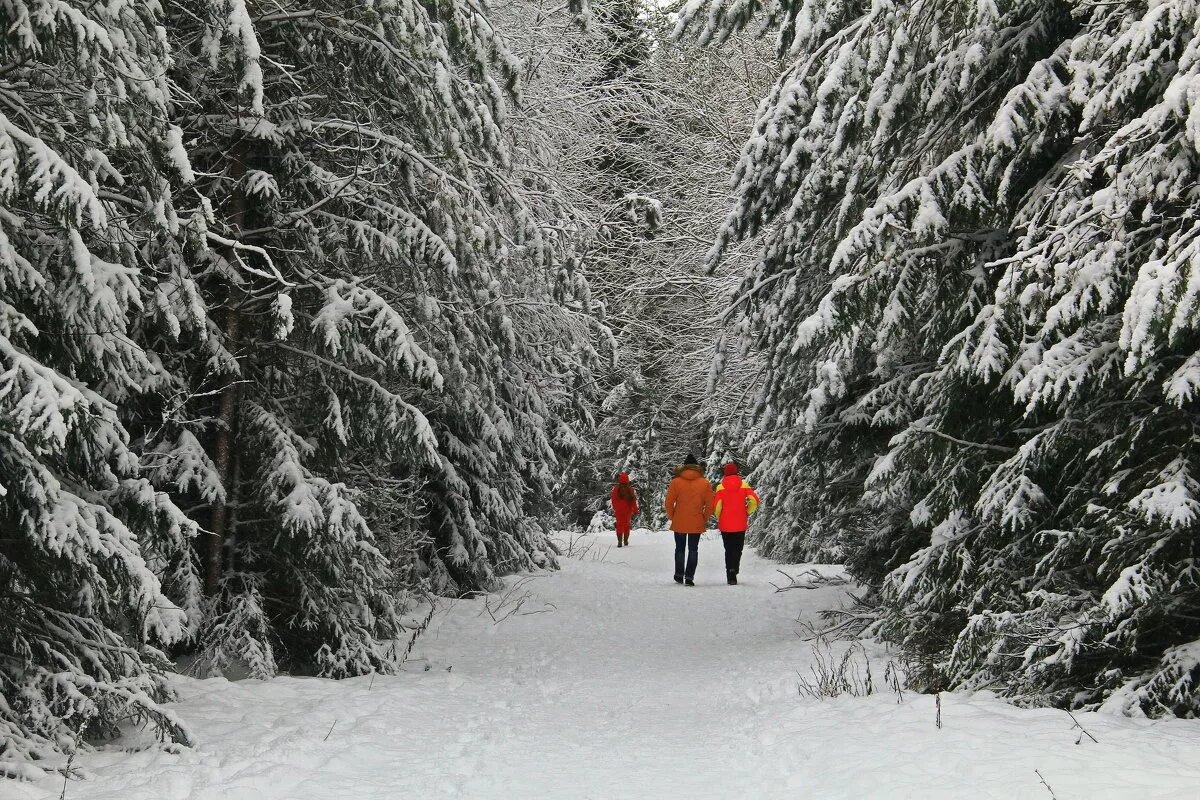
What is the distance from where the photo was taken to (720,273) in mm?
20609

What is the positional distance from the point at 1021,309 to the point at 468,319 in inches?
224

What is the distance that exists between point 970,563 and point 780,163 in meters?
3.83

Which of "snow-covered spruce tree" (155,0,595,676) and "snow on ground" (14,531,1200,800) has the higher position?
"snow-covered spruce tree" (155,0,595,676)

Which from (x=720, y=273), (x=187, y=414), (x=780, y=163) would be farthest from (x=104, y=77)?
(x=720, y=273)

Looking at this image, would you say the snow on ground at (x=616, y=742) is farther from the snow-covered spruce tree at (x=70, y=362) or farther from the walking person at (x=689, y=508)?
the walking person at (x=689, y=508)

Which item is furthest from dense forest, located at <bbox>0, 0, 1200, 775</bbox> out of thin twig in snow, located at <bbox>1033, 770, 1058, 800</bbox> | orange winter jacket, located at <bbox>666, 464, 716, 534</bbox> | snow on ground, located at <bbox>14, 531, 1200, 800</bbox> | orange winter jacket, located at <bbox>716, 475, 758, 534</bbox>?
orange winter jacket, located at <bbox>716, 475, 758, 534</bbox>

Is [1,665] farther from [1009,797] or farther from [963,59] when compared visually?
[963,59]

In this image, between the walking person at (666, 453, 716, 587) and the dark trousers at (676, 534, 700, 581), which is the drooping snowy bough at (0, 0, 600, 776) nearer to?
the walking person at (666, 453, 716, 587)

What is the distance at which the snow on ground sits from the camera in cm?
461

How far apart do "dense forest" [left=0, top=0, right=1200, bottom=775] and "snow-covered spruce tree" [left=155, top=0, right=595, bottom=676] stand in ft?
0.12

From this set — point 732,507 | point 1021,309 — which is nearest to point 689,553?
point 732,507

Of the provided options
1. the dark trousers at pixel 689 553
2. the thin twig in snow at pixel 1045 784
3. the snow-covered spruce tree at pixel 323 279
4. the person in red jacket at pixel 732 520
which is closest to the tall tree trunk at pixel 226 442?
the snow-covered spruce tree at pixel 323 279

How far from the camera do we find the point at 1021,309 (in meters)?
5.50

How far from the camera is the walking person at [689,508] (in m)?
15.5
